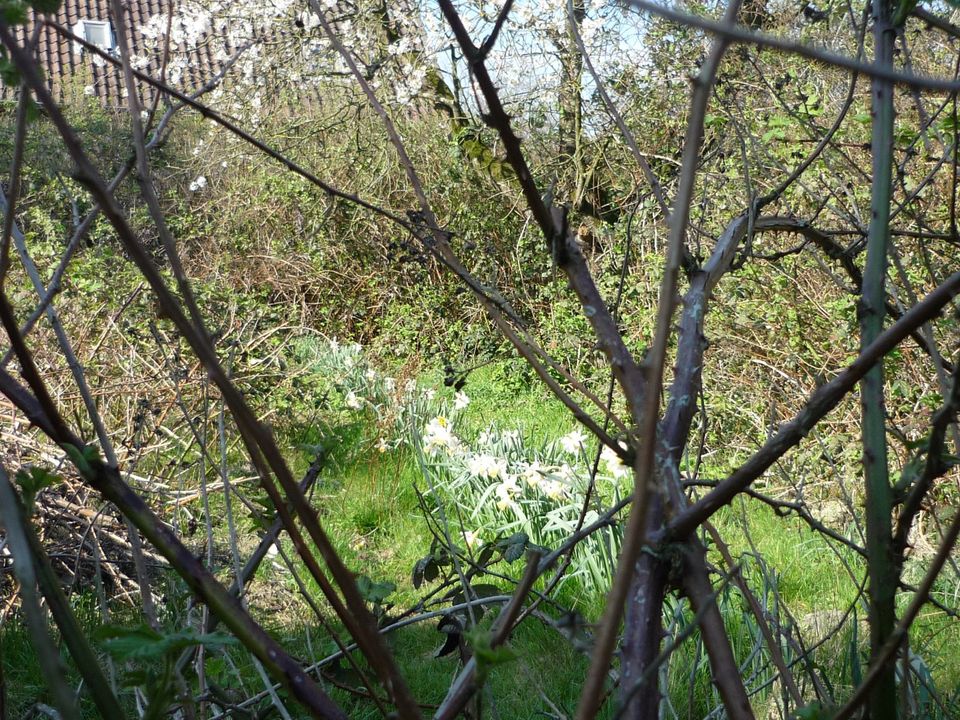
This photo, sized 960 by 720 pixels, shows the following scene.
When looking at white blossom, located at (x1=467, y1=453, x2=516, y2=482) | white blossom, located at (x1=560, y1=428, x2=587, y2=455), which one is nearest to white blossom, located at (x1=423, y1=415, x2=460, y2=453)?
white blossom, located at (x1=467, y1=453, x2=516, y2=482)

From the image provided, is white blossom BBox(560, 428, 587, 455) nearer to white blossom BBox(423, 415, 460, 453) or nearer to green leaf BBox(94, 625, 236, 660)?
white blossom BBox(423, 415, 460, 453)

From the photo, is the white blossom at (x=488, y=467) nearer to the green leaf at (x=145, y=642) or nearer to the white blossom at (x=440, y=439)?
the white blossom at (x=440, y=439)

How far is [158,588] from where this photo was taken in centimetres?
Result: 351

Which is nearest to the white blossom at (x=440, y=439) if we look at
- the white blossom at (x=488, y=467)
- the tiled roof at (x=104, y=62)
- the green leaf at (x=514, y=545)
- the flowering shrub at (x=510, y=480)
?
the flowering shrub at (x=510, y=480)

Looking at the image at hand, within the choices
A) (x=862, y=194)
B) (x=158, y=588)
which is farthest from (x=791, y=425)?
(x=862, y=194)

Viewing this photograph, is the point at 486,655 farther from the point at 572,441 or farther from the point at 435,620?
the point at 572,441

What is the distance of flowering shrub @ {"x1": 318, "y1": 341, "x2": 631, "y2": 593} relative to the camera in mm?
3732

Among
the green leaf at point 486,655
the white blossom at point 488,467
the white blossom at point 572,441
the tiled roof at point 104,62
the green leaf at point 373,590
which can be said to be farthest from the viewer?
the tiled roof at point 104,62

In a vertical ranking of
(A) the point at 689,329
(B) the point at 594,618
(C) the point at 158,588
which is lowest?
(C) the point at 158,588

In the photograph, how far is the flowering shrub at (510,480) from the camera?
147 inches

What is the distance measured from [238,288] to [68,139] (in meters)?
8.66

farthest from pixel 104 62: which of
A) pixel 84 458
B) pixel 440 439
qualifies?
pixel 84 458

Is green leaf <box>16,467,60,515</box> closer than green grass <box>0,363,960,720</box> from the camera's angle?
Yes

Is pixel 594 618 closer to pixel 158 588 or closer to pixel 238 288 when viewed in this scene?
pixel 158 588
